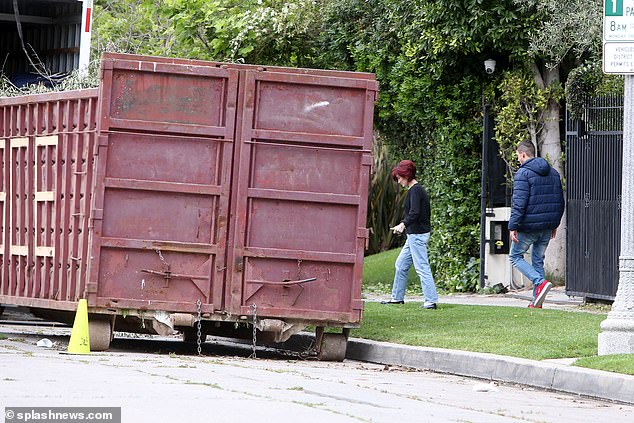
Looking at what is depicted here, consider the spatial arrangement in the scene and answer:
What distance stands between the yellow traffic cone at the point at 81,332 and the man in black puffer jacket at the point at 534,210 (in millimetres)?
6164

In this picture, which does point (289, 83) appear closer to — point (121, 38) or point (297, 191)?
point (297, 191)

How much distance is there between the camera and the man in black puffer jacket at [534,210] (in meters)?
16.1

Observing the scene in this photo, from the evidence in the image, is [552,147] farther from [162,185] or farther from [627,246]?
[162,185]

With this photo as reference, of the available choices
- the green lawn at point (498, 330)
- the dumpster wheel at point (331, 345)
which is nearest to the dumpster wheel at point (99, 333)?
the dumpster wheel at point (331, 345)

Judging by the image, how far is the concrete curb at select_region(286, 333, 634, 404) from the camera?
1008 centimetres

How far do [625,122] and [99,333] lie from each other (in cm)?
500

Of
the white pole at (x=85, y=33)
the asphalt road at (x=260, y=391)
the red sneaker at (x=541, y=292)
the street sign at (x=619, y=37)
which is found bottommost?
the asphalt road at (x=260, y=391)

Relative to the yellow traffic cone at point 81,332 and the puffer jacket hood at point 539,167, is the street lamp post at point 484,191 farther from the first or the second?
the yellow traffic cone at point 81,332

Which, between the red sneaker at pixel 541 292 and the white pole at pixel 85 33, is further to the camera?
the white pole at pixel 85 33

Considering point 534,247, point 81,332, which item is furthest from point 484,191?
point 81,332

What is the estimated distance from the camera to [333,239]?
12.3 meters

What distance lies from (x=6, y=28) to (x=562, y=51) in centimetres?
810

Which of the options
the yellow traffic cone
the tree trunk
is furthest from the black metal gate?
the yellow traffic cone

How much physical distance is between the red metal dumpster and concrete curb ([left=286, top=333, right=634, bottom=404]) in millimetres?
648
